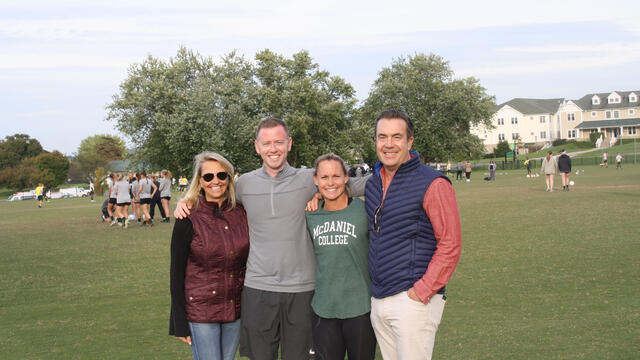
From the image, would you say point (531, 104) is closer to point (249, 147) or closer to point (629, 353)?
point (249, 147)

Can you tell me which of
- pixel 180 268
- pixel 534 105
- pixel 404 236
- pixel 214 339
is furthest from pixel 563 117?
pixel 180 268

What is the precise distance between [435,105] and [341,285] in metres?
60.5

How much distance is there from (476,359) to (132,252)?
10627 millimetres

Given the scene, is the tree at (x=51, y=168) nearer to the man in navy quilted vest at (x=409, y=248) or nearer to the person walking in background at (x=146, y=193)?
the person walking in background at (x=146, y=193)

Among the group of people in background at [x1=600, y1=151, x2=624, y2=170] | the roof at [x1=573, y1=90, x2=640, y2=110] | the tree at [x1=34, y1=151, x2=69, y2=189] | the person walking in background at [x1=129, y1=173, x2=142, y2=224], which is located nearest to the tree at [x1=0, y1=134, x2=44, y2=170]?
the tree at [x1=34, y1=151, x2=69, y2=189]

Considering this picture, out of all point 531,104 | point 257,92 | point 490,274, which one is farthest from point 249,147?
point 531,104

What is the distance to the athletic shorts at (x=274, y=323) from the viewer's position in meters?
3.78

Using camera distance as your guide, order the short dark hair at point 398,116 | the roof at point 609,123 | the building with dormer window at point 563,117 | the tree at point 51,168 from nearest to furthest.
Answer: the short dark hair at point 398,116 < the tree at point 51,168 < the roof at point 609,123 < the building with dormer window at point 563,117

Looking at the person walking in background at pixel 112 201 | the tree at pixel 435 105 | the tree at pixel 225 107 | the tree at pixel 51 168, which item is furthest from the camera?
the tree at pixel 51 168

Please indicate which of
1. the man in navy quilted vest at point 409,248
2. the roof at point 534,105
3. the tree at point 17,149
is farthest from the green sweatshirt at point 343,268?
the roof at point 534,105

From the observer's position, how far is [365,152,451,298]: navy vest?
131 inches

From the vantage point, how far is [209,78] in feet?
164

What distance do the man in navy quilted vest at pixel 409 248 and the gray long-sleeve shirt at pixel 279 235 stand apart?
481 millimetres

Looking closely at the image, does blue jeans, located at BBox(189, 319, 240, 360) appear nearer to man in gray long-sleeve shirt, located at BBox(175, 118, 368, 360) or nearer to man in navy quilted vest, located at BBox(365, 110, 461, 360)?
man in gray long-sleeve shirt, located at BBox(175, 118, 368, 360)
